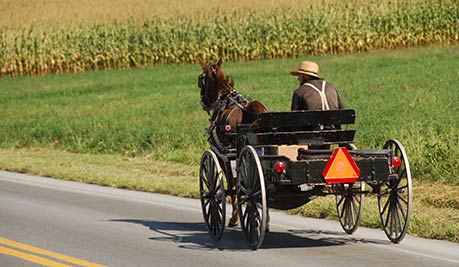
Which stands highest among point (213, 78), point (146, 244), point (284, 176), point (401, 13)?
point (401, 13)

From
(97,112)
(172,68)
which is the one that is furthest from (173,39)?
(97,112)

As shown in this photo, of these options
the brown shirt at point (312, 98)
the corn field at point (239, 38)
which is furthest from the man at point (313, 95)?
the corn field at point (239, 38)

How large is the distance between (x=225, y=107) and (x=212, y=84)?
57 cm

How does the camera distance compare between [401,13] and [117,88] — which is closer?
[117,88]

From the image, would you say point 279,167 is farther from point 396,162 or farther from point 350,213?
point 350,213

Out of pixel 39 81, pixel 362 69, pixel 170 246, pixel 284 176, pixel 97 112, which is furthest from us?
pixel 39 81

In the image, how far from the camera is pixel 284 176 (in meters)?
11.6

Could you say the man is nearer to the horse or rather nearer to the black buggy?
the black buggy

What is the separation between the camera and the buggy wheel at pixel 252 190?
37.5 ft

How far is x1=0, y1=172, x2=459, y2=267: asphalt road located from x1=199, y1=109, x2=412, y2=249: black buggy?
32 cm

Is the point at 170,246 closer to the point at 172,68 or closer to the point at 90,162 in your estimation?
the point at 90,162

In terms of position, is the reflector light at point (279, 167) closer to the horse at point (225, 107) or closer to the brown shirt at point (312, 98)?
the brown shirt at point (312, 98)

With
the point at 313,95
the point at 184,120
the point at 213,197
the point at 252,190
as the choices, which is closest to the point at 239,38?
the point at 184,120

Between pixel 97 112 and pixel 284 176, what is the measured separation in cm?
2091
